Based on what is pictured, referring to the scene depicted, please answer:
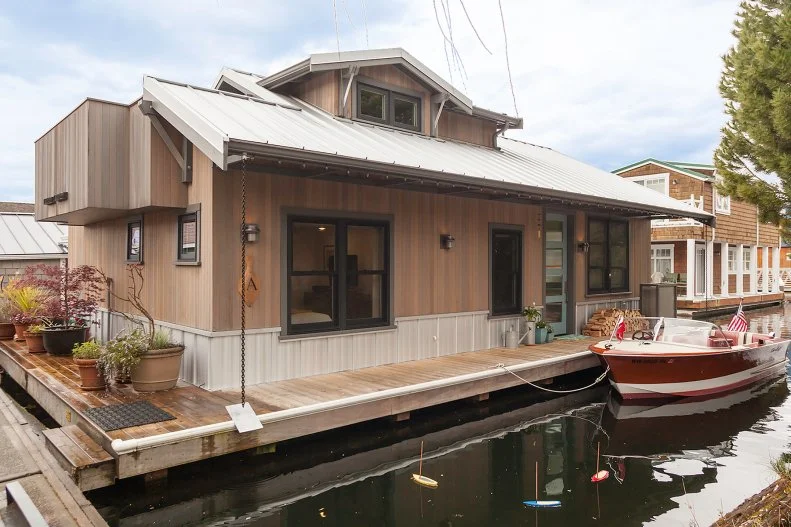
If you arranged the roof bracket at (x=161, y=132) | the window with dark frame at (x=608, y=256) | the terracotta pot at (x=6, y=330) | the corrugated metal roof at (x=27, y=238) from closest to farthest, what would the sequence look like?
the roof bracket at (x=161, y=132) → the terracotta pot at (x=6, y=330) → the window with dark frame at (x=608, y=256) → the corrugated metal roof at (x=27, y=238)

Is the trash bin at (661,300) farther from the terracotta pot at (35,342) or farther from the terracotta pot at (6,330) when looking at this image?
the terracotta pot at (6,330)

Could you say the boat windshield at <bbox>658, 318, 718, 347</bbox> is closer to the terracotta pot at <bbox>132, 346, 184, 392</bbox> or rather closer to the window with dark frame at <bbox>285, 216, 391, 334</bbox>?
the window with dark frame at <bbox>285, 216, 391, 334</bbox>

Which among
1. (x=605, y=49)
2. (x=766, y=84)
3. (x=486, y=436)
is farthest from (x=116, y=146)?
(x=766, y=84)

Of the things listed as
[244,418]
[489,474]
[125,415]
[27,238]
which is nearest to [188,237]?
[125,415]

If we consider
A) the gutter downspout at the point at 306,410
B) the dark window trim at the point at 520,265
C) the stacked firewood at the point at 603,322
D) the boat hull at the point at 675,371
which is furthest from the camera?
the stacked firewood at the point at 603,322

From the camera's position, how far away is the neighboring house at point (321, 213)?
21.0 ft

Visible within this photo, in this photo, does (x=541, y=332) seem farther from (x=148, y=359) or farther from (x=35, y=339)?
(x=35, y=339)

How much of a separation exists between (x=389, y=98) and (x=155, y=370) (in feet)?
18.9

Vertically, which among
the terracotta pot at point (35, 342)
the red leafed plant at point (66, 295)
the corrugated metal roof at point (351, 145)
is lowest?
the terracotta pot at point (35, 342)

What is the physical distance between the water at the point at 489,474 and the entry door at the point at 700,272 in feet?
48.5

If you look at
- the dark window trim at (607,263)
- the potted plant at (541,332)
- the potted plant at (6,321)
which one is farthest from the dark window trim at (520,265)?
the potted plant at (6,321)

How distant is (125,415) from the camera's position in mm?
5199

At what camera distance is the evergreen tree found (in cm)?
584

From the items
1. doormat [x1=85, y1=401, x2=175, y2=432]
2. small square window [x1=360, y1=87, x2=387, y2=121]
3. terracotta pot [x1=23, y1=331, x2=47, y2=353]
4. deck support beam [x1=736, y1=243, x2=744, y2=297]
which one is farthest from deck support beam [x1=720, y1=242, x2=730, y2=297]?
terracotta pot [x1=23, y1=331, x2=47, y2=353]
